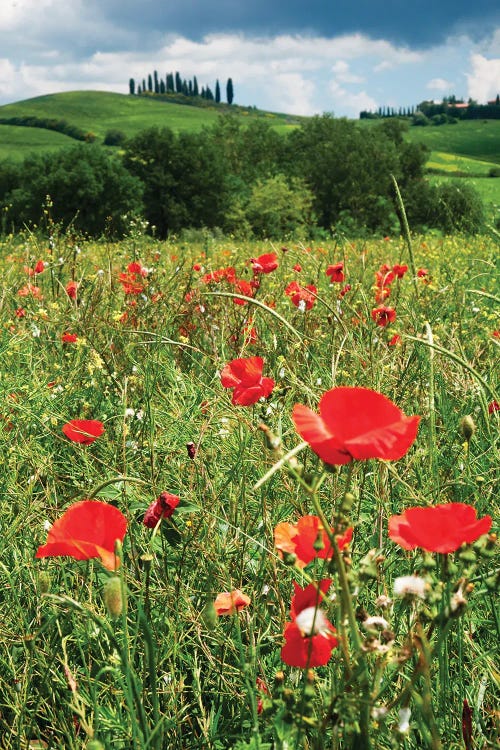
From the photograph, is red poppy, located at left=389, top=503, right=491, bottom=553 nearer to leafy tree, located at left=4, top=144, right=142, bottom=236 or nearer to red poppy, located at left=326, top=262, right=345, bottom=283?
red poppy, located at left=326, top=262, right=345, bottom=283

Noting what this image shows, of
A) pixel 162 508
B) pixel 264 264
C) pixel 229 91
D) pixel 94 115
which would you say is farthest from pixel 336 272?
pixel 229 91

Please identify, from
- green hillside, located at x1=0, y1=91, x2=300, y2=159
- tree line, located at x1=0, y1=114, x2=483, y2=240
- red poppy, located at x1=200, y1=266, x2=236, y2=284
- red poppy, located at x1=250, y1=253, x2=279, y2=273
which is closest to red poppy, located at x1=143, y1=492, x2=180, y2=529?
red poppy, located at x1=250, y1=253, x2=279, y2=273

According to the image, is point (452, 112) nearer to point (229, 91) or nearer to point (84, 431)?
point (229, 91)

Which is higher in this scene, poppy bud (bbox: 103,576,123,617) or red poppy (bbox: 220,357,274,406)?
red poppy (bbox: 220,357,274,406)

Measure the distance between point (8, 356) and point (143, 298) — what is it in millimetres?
765

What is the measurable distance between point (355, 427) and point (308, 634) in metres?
0.25

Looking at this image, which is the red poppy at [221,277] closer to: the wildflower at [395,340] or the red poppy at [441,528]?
the wildflower at [395,340]

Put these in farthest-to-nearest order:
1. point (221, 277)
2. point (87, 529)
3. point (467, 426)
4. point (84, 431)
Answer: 1. point (221, 277)
2. point (84, 431)
3. point (467, 426)
4. point (87, 529)

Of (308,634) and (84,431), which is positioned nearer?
(308,634)

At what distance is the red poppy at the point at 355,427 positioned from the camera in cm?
68

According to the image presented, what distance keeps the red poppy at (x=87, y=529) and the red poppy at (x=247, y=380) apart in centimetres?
52

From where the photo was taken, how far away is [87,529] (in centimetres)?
83

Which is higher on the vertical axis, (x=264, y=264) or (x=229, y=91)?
(x=229, y=91)

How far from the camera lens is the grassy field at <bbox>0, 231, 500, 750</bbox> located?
0.73 metres
